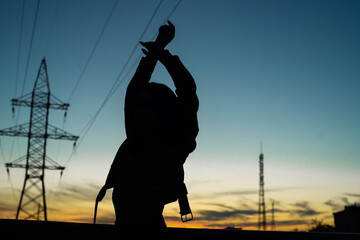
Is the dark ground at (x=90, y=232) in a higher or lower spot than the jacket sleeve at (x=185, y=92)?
lower

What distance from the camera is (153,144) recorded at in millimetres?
2711

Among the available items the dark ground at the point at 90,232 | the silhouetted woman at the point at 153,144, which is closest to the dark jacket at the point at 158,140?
the silhouetted woman at the point at 153,144

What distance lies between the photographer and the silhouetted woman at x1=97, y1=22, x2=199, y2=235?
258 cm

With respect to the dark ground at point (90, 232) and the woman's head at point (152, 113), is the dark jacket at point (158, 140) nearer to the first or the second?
the woman's head at point (152, 113)

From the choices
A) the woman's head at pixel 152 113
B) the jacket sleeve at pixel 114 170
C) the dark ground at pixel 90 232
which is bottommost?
the dark ground at pixel 90 232

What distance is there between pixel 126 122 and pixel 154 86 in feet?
1.22

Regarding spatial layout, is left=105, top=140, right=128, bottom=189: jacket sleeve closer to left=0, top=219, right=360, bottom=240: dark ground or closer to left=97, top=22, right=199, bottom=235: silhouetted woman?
left=97, top=22, right=199, bottom=235: silhouetted woman

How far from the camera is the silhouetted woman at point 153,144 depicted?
8.46 ft

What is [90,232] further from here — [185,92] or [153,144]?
[185,92]

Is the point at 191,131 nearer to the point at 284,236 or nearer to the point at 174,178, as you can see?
the point at 174,178

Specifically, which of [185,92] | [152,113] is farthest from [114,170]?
[185,92]

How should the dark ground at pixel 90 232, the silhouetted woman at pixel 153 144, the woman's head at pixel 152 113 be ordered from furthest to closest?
the dark ground at pixel 90 232 < the woman's head at pixel 152 113 < the silhouetted woman at pixel 153 144

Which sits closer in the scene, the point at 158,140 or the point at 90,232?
the point at 158,140

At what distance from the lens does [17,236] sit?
3.45 metres
